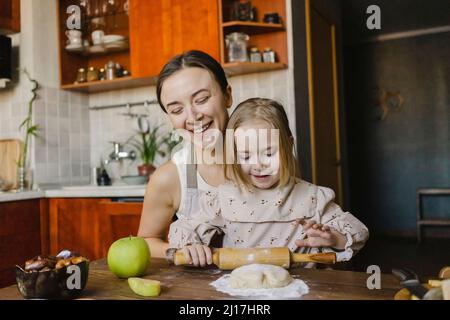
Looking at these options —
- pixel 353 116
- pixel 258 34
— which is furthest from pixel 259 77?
pixel 353 116

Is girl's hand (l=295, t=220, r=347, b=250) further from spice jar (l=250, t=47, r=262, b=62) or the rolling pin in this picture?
spice jar (l=250, t=47, r=262, b=62)

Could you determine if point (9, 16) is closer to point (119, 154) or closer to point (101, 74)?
point (101, 74)

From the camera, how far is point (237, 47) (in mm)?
2467

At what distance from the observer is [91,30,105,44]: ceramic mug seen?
2957 millimetres

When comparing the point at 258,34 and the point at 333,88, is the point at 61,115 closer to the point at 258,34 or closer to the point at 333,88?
the point at 258,34

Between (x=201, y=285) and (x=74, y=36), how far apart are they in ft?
8.45

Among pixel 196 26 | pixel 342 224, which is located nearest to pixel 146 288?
pixel 342 224

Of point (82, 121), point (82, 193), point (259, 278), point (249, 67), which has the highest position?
point (249, 67)

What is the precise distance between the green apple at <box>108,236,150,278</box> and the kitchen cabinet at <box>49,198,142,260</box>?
4.82ft

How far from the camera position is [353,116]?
17.8 feet

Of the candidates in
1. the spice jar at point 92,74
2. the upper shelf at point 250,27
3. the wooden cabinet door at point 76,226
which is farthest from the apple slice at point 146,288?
the spice jar at point 92,74
